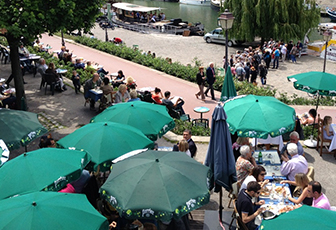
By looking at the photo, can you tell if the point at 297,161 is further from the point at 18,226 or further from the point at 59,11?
the point at 59,11

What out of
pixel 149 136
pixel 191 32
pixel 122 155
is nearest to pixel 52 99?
pixel 149 136

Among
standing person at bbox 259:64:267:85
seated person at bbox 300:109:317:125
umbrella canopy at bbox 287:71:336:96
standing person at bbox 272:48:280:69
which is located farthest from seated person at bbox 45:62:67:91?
standing person at bbox 272:48:280:69

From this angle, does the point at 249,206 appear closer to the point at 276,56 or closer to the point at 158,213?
the point at 158,213

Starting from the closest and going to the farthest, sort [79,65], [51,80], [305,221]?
[305,221], [51,80], [79,65]

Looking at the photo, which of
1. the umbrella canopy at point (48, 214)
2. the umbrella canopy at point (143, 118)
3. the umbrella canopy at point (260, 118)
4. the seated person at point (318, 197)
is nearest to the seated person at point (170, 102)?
the umbrella canopy at point (143, 118)

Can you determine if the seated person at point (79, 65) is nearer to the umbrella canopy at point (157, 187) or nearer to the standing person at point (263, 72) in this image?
the standing person at point (263, 72)

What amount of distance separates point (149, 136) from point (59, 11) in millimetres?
5570

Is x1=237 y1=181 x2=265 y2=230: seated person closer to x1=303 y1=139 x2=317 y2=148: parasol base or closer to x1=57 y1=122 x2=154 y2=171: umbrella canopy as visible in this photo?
x1=57 y1=122 x2=154 y2=171: umbrella canopy

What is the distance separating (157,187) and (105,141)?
92.2 inches

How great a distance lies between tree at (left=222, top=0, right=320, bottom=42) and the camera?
30422mm

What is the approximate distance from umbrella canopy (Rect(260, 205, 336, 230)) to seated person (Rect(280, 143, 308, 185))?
9.27 ft

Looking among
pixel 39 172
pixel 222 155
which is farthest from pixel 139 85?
pixel 39 172

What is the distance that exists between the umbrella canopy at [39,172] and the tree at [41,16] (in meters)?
Answer: 5.77

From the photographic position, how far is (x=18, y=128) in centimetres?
931
